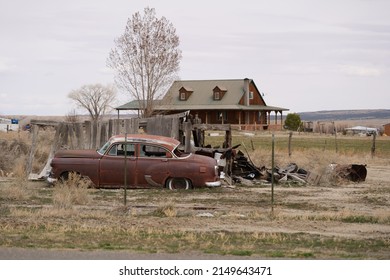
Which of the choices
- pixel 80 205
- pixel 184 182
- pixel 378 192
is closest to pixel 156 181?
pixel 184 182

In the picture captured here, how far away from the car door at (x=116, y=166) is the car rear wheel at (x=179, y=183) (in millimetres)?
1095

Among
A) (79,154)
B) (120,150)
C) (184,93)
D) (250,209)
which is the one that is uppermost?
(184,93)

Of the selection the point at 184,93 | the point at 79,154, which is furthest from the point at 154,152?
the point at 184,93

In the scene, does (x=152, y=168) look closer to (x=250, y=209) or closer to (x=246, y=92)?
(x=250, y=209)

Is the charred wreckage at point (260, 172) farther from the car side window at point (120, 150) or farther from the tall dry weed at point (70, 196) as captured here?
the tall dry weed at point (70, 196)

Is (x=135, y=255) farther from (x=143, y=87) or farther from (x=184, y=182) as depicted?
(x=143, y=87)

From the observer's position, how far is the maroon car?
21.3 metres

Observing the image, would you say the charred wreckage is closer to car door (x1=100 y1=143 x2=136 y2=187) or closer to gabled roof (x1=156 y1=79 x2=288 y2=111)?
car door (x1=100 y1=143 x2=136 y2=187)

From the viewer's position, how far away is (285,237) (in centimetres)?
1269

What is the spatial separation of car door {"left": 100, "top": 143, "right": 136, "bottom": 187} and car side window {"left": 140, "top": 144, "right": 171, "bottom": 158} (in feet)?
0.90

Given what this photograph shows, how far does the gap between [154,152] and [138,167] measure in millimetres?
674

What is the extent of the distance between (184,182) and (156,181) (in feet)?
2.64

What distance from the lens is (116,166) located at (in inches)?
→ 838

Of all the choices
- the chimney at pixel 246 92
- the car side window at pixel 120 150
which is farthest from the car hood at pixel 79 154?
the chimney at pixel 246 92
